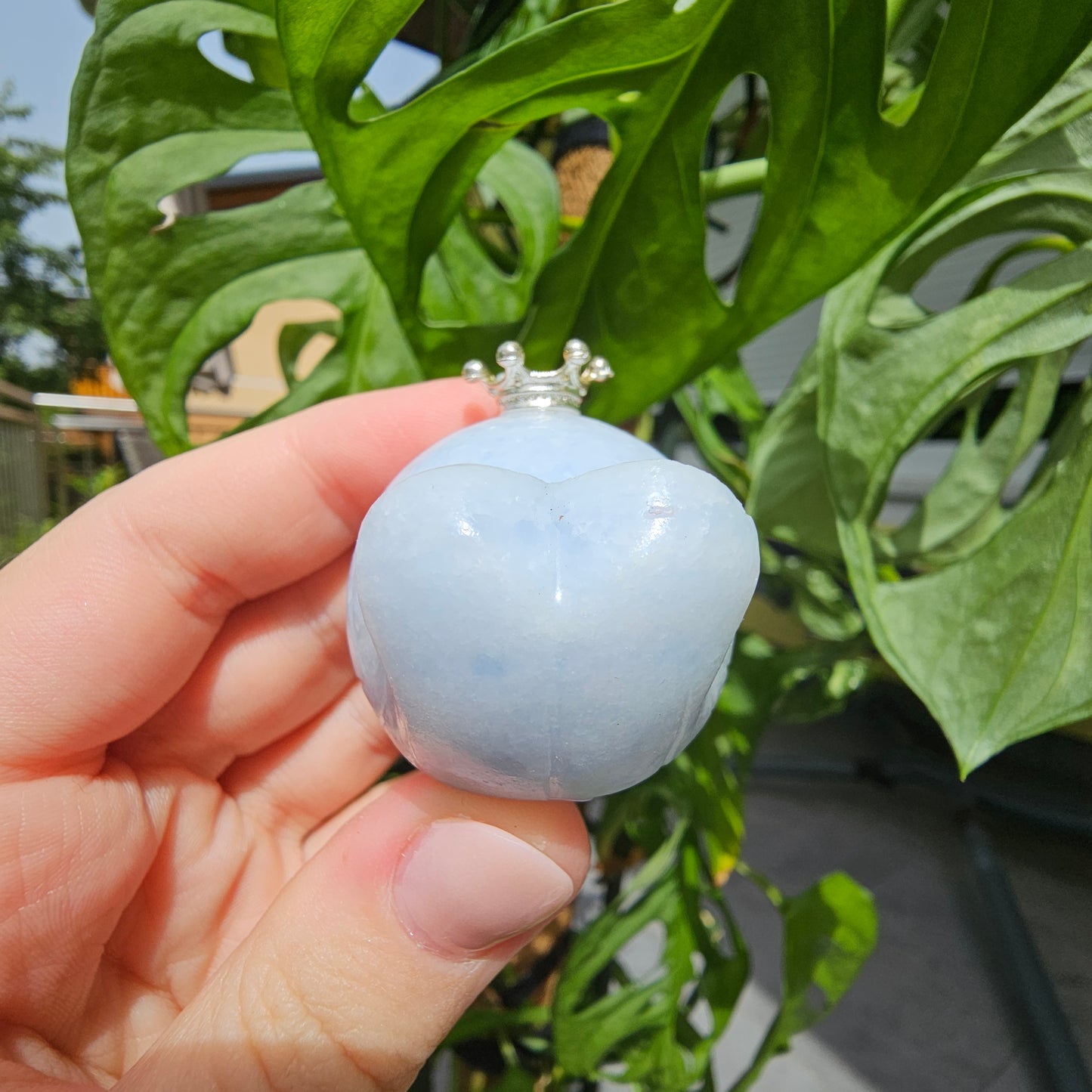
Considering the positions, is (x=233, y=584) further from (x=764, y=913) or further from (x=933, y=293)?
(x=933, y=293)

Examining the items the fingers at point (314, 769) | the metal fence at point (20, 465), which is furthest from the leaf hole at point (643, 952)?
the metal fence at point (20, 465)

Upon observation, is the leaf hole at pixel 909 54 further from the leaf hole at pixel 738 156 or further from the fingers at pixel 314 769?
the fingers at pixel 314 769

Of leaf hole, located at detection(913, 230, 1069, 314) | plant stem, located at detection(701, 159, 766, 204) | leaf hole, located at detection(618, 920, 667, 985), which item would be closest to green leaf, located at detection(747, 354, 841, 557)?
plant stem, located at detection(701, 159, 766, 204)

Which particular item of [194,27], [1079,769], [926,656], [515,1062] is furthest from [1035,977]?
[194,27]

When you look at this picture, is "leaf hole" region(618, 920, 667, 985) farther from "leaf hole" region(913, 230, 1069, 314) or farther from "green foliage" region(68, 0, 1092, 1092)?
"leaf hole" region(913, 230, 1069, 314)

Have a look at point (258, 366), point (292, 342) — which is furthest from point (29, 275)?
point (292, 342)

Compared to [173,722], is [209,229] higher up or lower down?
higher up

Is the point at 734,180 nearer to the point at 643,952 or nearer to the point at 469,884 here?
the point at 469,884
